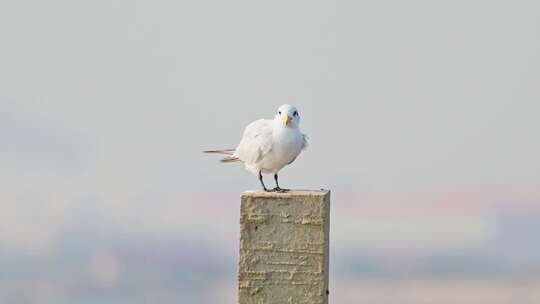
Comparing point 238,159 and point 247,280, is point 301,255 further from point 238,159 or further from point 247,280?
point 238,159

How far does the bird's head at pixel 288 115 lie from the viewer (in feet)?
24.3

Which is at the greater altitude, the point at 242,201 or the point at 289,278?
the point at 242,201

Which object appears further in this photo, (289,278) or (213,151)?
(213,151)

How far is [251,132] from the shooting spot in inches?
301

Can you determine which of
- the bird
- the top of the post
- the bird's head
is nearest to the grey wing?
the bird

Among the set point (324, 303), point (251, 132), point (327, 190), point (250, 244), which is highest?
point (251, 132)

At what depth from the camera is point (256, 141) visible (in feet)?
24.8

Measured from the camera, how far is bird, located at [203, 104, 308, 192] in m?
7.46

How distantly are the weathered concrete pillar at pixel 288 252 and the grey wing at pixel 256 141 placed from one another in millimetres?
426

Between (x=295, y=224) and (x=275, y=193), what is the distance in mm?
306

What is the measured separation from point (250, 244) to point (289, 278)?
1.39ft

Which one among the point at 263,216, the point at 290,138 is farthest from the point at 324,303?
the point at 290,138

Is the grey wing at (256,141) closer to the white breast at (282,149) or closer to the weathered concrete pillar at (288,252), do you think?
the white breast at (282,149)

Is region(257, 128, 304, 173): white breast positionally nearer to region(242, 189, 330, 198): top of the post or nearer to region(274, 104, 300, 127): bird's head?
region(274, 104, 300, 127): bird's head
